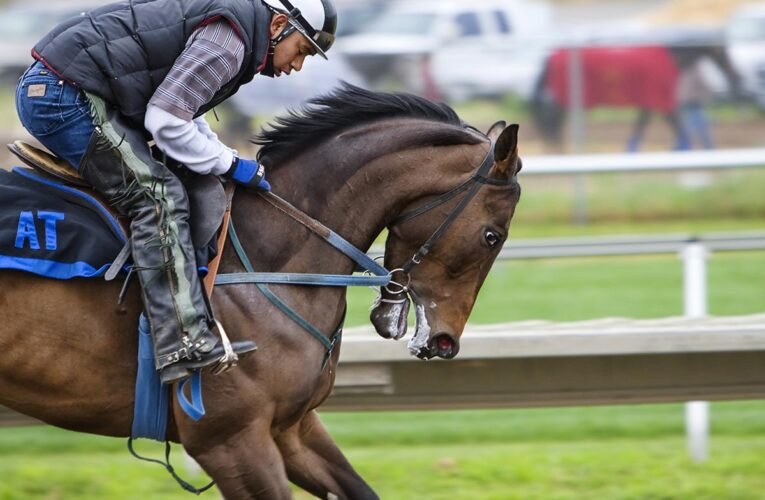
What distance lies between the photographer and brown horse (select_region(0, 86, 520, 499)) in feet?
13.4

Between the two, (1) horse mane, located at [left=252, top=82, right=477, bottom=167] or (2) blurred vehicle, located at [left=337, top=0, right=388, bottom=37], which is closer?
(1) horse mane, located at [left=252, top=82, right=477, bottom=167]

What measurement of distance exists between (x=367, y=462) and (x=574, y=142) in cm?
810

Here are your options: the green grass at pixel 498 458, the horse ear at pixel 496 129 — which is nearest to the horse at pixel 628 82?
the green grass at pixel 498 458

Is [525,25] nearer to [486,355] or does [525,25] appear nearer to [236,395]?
[486,355]

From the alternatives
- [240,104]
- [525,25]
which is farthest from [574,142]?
[525,25]

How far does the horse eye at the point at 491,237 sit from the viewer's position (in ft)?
14.2

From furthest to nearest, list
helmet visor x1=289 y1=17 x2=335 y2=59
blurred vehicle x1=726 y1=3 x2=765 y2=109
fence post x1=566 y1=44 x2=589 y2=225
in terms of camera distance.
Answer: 1. blurred vehicle x1=726 y1=3 x2=765 y2=109
2. fence post x1=566 y1=44 x2=589 y2=225
3. helmet visor x1=289 y1=17 x2=335 y2=59

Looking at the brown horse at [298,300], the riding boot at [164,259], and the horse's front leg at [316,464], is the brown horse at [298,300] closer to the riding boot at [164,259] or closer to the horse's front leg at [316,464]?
the horse's front leg at [316,464]

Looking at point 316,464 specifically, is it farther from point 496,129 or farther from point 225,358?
point 496,129

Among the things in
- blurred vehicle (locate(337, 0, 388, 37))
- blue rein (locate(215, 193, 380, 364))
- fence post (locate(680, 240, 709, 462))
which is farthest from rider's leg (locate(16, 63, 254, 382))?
blurred vehicle (locate(337, 0, 388, 37))

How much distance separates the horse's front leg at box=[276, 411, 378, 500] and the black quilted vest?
1308mm

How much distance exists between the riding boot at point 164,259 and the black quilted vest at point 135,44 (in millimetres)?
110

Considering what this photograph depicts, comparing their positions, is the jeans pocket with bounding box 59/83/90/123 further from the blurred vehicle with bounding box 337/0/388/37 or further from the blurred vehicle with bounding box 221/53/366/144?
the blurred vehicle with bounding box 337/0/388/37

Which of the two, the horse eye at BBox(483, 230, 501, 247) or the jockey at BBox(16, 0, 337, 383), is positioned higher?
the horse eye at BBox(483, 230, 501, 247)
